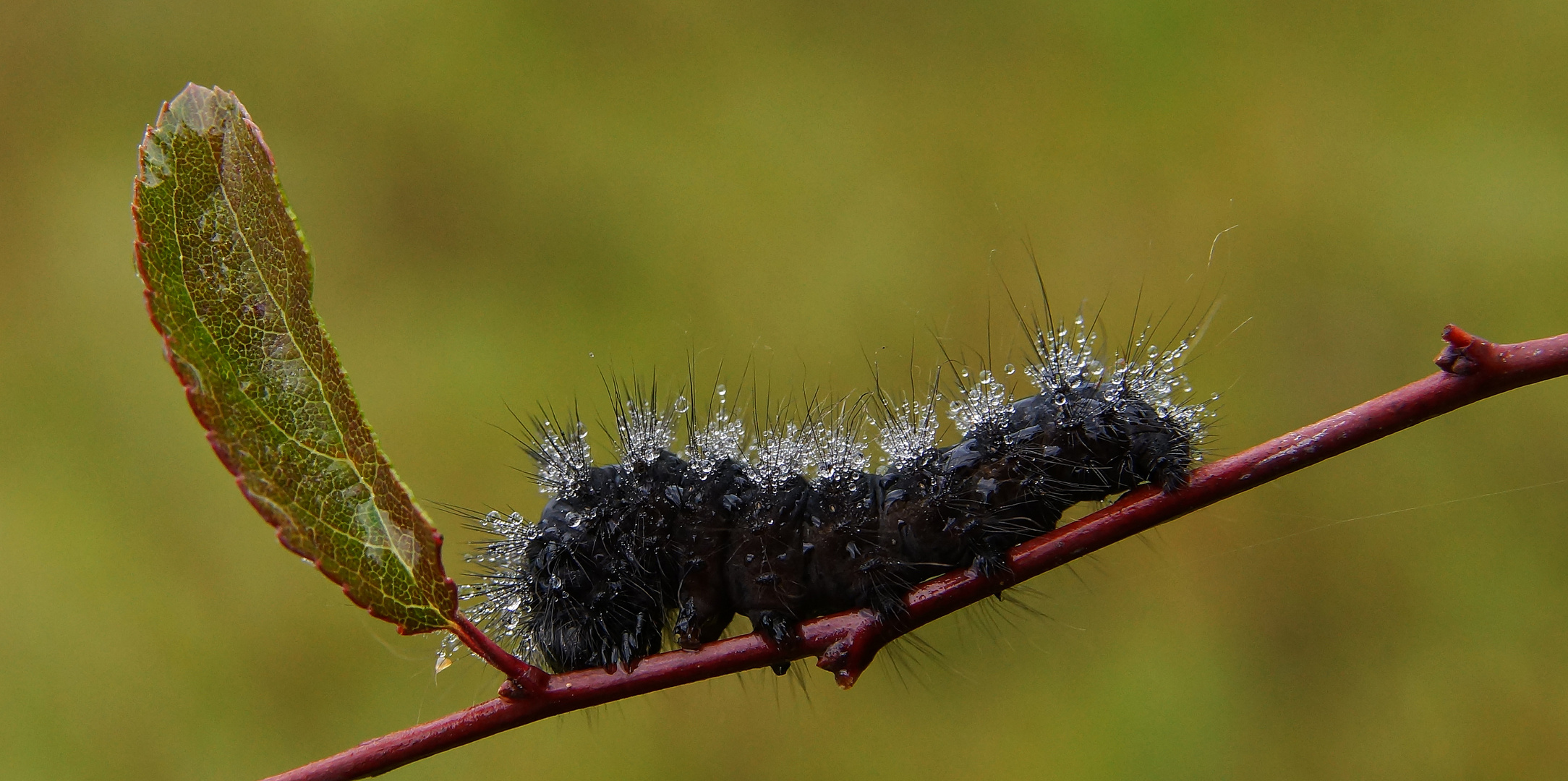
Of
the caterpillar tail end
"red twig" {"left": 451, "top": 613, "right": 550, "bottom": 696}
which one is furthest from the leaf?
the caterpillar tail end

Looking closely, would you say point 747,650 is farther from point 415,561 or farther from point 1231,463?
point 1231,463

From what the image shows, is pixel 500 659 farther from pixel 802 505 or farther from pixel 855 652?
pixel 802 505

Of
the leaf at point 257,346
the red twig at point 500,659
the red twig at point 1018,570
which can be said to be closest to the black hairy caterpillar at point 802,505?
the red twig at point 1018,570

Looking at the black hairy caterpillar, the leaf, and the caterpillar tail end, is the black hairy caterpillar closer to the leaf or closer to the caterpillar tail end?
the caterpillar tail end

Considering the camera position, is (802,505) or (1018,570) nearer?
(1018,570)

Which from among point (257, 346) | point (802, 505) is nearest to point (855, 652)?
point (802, 505)

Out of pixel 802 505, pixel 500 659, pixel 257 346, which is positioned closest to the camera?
pixel 257 346

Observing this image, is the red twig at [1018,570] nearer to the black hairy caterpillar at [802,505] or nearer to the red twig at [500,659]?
the red twig at [500,659]
